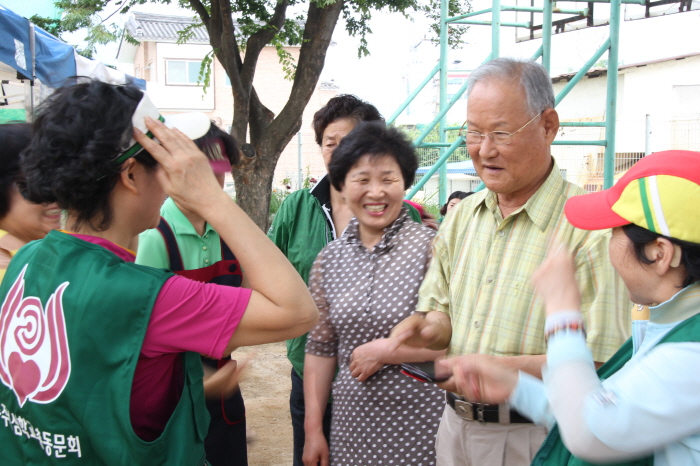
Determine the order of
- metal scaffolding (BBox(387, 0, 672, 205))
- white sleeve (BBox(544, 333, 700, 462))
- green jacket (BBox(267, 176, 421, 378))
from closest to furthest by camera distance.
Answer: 1. white sleeve (BBox(544, 333, 700, 462))
2. green jacket (BBox(267, 176, 421, 378))
3. metal scaffolding (BBox(387, 0, 672, 205))

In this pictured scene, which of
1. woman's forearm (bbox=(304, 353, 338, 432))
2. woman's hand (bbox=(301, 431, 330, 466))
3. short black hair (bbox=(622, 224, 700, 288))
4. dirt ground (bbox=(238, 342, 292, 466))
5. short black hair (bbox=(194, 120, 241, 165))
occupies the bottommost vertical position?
dirt ground (bbox=(238, 342, 292, 466))

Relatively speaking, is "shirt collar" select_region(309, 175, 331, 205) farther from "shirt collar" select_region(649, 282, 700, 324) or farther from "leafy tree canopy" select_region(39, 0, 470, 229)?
"leafy tree canopy" select_region(39, 0, 470, 229)

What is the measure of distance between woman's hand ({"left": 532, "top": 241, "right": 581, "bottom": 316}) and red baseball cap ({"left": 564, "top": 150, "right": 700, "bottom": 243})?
129 millimetres

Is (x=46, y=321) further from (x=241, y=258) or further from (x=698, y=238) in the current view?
(x=698, y=238)

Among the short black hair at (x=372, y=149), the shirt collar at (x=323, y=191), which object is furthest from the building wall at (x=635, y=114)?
the short black hair at (x=372, y=149)

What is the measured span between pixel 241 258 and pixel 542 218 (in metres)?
1.07

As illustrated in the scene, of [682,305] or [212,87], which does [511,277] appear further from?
[212,87]

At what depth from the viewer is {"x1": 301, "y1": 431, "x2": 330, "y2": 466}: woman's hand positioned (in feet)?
7.83

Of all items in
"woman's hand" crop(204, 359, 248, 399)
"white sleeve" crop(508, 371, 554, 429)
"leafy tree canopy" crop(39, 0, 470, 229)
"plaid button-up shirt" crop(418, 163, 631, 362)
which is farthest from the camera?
"leafy tree canopy" crop(39, 0, 470, 229)

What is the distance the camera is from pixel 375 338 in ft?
7.35

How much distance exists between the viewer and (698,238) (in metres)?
1.23

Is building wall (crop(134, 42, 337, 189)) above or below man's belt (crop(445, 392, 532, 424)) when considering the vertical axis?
above

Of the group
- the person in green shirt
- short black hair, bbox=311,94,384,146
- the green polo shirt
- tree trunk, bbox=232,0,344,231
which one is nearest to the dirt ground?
the person in green shirt

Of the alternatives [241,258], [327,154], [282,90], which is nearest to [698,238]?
[241,258]
